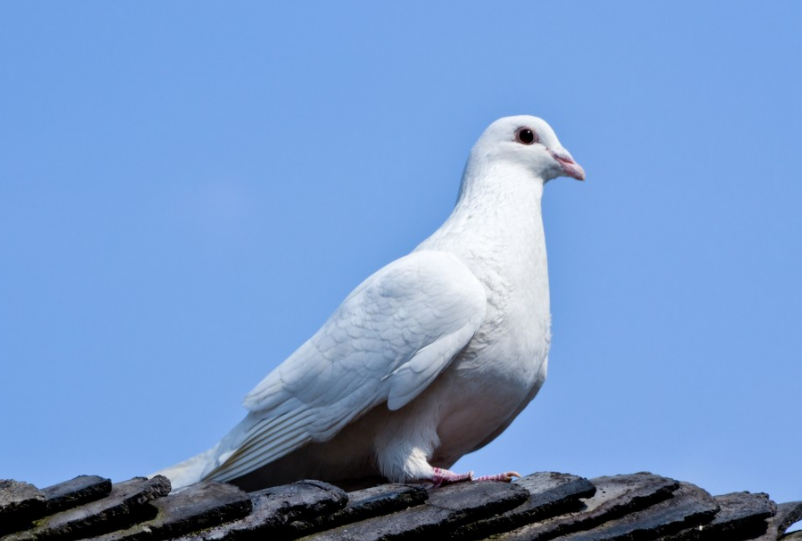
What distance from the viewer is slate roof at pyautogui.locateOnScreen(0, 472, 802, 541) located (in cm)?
452

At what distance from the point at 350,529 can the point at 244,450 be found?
5.21 feet

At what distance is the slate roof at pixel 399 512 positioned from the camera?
4.52 meters

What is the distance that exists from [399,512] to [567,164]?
2.70 metres

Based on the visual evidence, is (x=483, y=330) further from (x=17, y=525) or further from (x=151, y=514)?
(x=17, y=525)

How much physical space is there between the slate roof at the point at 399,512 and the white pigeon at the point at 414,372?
0.59 m

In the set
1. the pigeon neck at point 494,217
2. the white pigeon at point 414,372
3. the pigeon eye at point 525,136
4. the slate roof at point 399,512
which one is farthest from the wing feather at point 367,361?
the pigeon eye at point 525,136

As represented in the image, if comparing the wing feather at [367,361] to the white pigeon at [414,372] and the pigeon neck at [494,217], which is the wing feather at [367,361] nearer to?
the white pigeon at [414,372]

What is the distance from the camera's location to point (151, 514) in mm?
4652

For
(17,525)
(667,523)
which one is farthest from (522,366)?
(17,525)

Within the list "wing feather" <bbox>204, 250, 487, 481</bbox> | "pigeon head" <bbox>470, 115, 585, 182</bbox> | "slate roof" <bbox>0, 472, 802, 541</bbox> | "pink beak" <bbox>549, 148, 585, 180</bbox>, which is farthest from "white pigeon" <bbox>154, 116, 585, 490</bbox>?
"slate roof" <bbox>0, 472, 802, 541</bbox>

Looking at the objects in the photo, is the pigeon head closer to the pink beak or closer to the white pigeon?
the pink beak

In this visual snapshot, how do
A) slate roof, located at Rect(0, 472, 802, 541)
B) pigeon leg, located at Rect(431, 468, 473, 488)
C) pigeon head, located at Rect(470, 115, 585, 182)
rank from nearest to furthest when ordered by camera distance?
slate roof, located at Rect(0, 472, 802, 541)
pigeon leg, located at Rect(431, 468, 473, 488)
pigeon head, located at Rect(470, 115, 585, 182)

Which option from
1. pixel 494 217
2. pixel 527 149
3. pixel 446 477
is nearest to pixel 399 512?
pixel 446 477

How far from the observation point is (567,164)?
7062 millimetres
